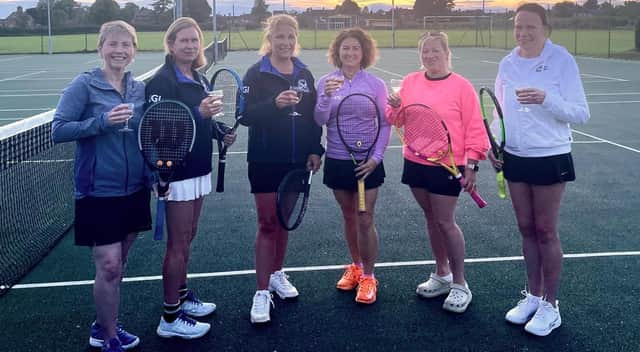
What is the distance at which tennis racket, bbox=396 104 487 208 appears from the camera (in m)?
4.49

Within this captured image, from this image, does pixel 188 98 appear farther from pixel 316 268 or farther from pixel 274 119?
pixel 316 268

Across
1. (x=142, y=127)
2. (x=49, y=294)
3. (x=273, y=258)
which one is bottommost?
(x=49, y=294)

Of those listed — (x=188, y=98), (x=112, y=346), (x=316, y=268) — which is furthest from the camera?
(x=316, y=268)

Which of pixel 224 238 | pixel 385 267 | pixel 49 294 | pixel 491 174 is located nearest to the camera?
pixel 49 294

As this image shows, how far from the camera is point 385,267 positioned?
564 centimetres

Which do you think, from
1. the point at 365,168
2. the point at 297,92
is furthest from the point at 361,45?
the point at 365,168

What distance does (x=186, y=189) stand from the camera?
413 centimetres

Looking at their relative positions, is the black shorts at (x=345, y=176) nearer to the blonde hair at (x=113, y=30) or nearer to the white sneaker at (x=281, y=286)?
the white sneaker at (x=281, y=286)

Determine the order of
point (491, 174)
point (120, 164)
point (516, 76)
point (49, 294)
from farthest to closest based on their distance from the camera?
point (491, 174) < point (49, 294) < point (516, 76) < point (120, 164)

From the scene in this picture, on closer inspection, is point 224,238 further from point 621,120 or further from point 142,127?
point 621,120

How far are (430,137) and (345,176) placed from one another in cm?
64

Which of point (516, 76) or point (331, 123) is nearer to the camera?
point (516, 76)

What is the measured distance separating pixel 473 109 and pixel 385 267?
1727 mm

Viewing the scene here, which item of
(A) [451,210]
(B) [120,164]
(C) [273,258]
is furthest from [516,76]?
(B) [120,164]
